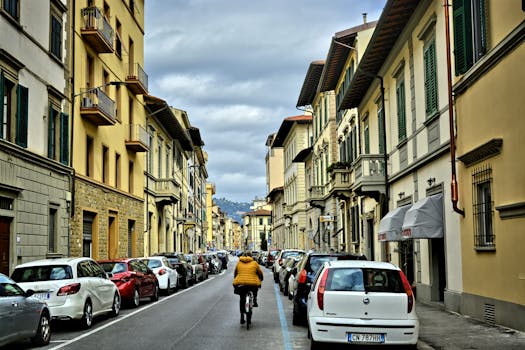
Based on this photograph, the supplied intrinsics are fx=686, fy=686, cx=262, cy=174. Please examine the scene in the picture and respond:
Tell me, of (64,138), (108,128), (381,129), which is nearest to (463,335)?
(381,129)

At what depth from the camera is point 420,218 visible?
17734 mm

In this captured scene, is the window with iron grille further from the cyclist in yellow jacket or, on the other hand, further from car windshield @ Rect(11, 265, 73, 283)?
car windshield @ Rect(11, 265, 73, 283)

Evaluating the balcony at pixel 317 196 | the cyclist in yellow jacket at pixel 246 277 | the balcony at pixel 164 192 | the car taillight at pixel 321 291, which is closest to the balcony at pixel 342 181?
the balcony at pixel 317 196

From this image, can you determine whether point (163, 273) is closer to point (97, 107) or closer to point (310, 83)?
point (97, 107)

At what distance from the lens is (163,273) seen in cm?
2553

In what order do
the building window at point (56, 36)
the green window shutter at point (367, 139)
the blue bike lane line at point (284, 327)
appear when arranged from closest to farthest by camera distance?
the blue bike lane line at point (284, 327)
the building window at point (56, 36)
the green window shutter at point (367, 139)

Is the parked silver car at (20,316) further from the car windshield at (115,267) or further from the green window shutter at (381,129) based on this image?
the green window shutter at (381,129)

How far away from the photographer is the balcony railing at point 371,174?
2566 centimetres

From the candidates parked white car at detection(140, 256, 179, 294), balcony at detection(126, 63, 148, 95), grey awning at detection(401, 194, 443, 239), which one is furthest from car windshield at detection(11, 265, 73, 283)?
balcony at detection(126, 63, 148, 95)

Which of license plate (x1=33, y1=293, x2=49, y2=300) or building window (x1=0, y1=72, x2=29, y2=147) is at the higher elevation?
building window (x1=0, y1=72, x2=29, y2=147)

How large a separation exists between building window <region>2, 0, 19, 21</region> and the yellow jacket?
1031 centimetres

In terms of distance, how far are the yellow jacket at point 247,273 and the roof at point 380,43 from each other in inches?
340

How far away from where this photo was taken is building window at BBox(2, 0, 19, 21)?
19.5 metres

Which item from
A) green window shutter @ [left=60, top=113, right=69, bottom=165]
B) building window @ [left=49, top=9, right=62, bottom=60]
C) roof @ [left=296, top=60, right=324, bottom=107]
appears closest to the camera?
building window @ [left=49, top=9, right=62, bottom=60]
